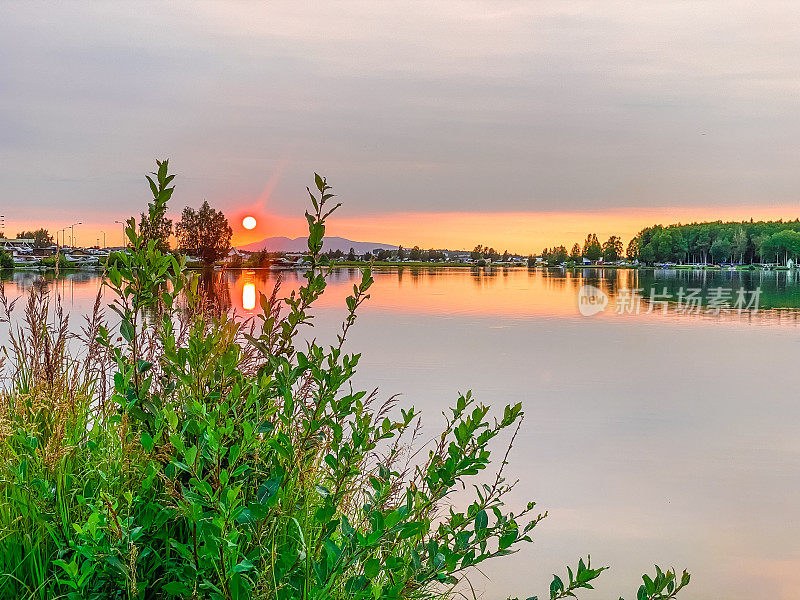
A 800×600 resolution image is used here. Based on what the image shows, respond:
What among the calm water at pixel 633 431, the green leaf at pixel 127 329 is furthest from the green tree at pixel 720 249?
the green leaf at pixel 127 329

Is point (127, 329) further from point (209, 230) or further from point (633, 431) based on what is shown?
point (209, 230)

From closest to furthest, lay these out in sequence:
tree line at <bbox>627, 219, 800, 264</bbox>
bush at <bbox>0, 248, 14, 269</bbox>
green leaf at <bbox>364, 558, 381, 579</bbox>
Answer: green leaf at <bbox>364, 558, 381, 579</bbox>
bush at <bbox>0, 248, 14, 269</bbox>
tree line at <bbox>627, 219, 800, 264</bbox>

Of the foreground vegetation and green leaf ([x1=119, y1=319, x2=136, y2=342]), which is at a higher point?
green leaf ([x1=119, y1=319, x2=136, y2=342])

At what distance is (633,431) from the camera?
10.8m

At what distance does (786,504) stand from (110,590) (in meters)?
7.35

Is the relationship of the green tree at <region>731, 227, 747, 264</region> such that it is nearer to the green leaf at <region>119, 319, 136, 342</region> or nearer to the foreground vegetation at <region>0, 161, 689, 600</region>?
the foreground vegetation at <region>0, 161, 689, 600</region>

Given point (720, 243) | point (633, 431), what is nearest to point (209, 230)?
point (633, 431)

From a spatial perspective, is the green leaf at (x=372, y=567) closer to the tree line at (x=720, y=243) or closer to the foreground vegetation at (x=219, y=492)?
the foreground vegetation at (x=219, y=492)

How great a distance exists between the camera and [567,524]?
6.81 meters

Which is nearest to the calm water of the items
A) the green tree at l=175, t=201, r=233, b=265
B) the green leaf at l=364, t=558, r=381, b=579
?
the green leaf at l=364, t=558, r=381, b=579

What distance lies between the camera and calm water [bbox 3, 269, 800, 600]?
20.3ft

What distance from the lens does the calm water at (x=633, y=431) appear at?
243 inches

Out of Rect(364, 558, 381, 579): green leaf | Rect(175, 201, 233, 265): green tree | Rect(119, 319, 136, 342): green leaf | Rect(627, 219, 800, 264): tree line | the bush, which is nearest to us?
Rect(364, 558, 381, 579): green leaf

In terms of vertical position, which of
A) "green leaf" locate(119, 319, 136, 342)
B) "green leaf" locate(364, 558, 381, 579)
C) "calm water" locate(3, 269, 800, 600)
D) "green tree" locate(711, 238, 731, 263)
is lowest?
"calm water" locate(3, 269, 800, 600)
